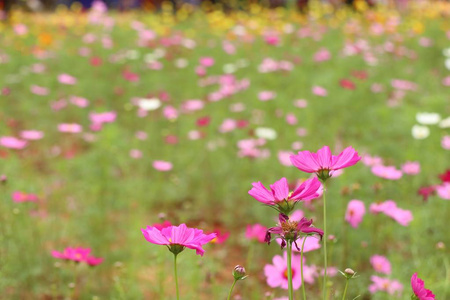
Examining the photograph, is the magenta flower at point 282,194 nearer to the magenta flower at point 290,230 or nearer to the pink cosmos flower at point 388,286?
the magenta flower at point 290,230

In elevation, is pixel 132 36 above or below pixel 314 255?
below

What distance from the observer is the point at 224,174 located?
285 centimetres

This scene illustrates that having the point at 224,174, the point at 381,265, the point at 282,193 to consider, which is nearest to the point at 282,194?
the point at 282,193

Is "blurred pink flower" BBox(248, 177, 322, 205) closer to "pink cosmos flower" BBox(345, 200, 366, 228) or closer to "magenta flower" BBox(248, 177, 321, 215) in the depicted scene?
"magenta flower" BBox(248, 177, 321, 215)

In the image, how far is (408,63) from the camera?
510 cm

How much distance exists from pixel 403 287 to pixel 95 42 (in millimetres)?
4745

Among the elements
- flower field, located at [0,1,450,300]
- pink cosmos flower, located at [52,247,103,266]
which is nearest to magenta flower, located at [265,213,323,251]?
flower field, located at [0,1,450,300]

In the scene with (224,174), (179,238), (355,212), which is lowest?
(224,174)

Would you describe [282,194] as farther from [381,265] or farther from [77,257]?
[381,265]

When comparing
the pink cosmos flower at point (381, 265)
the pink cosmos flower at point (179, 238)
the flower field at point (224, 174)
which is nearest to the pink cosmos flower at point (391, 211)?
the flower field at point (224, 174)

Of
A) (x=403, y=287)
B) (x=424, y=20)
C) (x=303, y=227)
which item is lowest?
(x=424, y=20)

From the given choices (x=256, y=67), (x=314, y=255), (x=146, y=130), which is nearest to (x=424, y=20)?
(x=256, y=67)

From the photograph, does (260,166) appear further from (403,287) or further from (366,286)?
(403,287)

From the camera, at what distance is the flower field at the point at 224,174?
1403 mm
